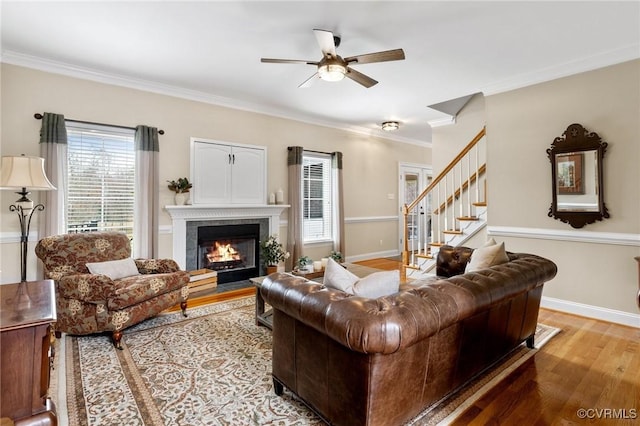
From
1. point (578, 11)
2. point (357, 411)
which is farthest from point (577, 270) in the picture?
point (357, 411)

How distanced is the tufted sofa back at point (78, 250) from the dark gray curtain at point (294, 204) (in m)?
2.64

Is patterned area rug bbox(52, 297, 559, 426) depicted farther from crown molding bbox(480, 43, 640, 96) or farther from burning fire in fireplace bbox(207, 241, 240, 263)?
crown molding bbox(480, 43, 640, 96)

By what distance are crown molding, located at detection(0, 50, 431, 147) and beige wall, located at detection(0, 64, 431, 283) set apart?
6 cm

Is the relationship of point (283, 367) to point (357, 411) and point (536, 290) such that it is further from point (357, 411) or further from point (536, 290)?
point (536, 290)

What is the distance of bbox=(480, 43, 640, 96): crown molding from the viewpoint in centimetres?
323

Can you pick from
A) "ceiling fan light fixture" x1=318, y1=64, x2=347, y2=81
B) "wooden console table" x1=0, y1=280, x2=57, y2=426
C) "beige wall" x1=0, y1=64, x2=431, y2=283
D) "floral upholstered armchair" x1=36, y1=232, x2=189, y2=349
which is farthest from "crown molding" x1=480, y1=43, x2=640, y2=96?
"wooden console table" x1=0, y1=280, x2=57, y2=426

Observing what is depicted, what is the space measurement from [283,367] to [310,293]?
63cm

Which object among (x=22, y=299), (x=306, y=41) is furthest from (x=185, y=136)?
(x=22, y=299)

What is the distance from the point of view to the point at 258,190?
17.2ft

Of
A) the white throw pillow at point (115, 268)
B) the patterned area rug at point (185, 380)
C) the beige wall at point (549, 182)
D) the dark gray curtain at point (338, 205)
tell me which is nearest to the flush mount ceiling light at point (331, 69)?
the beige wall at point (549, 182)

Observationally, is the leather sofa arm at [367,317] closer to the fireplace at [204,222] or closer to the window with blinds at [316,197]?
the fireplace at [204,222]

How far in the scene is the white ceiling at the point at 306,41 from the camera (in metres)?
2.62

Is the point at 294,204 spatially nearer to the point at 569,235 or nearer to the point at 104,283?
the point at 104,283

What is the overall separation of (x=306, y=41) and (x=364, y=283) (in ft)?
8.36
